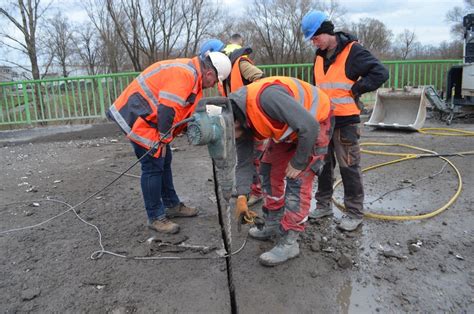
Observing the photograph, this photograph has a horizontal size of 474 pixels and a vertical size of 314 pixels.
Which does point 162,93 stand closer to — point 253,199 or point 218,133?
point 218,133

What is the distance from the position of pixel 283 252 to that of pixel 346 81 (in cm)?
150

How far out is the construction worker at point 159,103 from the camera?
3.05m

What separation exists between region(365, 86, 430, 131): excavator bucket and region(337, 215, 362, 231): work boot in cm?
465

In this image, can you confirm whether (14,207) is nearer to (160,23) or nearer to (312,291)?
(312,291)

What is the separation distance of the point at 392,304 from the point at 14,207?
3956 millimetres

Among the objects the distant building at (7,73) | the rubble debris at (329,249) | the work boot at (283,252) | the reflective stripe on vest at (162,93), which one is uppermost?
the distant building at (7,73)

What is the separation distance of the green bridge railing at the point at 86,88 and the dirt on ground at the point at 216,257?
4994mm

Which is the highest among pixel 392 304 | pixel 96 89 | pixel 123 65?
pixel 123 65

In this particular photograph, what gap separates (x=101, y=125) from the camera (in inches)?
384

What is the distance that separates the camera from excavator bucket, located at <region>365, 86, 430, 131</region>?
300 inches

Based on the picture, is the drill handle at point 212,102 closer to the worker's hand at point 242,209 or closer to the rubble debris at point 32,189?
the worker's hand at point 242,209

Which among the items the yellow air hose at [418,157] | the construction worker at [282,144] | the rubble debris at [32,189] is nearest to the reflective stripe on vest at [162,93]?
the construction worker at [282,144]

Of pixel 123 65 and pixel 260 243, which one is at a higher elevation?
pixel 123 65

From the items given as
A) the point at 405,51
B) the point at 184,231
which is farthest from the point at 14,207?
the point at 405,51
